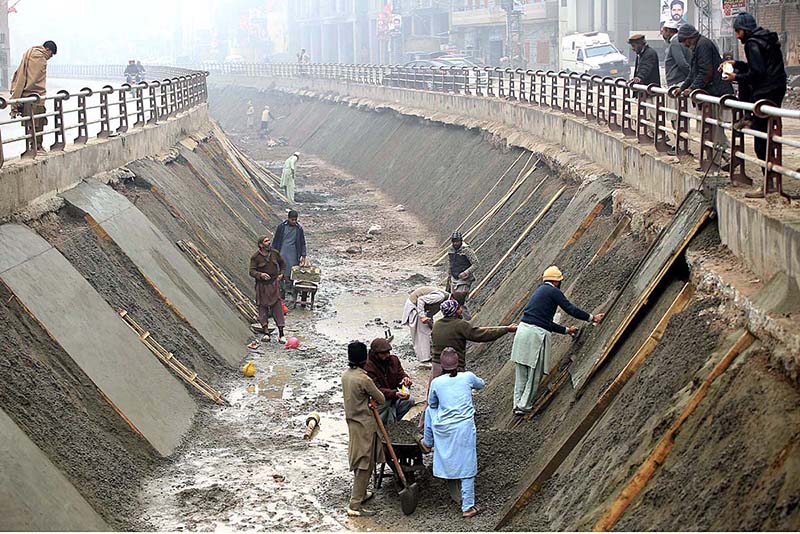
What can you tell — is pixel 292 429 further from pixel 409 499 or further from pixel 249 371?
pixel 409 499

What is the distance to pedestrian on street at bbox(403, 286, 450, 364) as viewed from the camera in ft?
44.6

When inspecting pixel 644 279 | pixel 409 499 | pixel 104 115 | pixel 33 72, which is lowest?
pixel 409 499

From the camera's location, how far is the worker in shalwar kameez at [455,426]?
9.66m

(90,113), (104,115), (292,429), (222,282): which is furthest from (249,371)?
(90,113)

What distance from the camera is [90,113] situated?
43844 millimetres

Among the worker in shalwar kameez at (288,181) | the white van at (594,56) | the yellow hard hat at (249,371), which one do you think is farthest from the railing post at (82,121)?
the white van at (594,56)

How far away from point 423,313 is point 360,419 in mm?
3644

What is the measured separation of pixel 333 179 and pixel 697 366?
30728mm

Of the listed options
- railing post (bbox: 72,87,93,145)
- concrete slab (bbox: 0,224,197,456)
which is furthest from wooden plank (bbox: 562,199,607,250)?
railing post (bbox: 72,87,93,145)

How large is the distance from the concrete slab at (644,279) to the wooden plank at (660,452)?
7.39ft

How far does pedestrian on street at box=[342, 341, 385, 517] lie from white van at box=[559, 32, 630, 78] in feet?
116

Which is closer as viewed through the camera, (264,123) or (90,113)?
(90,113)

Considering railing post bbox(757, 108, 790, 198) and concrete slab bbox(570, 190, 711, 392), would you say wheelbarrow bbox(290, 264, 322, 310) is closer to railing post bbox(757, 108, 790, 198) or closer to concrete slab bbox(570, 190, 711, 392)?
concrete slab bbox(570, 190, 711, 392)

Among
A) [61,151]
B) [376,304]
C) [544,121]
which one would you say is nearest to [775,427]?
[61,151]
